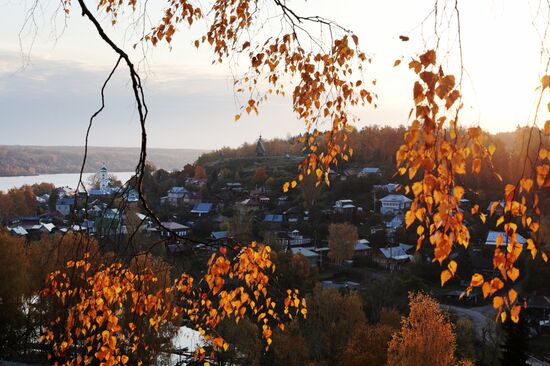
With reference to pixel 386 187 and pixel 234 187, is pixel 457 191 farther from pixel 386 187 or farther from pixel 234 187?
pixel 234 187

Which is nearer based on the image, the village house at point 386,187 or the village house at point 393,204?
the village house at point 393,204

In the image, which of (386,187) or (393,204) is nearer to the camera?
(393,204)

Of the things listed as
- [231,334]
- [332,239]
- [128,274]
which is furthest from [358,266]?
[128,274]

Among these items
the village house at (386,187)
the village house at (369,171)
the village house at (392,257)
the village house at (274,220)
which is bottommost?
the village house at (392,257)

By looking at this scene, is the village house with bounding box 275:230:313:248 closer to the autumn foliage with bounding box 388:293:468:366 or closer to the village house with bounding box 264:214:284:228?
the village house with bounding box 264:214:284:228

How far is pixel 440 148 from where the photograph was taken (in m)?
2.44

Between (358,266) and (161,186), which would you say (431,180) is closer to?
(358,266)

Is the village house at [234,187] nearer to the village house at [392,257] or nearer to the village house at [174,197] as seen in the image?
the village house at [174,197]

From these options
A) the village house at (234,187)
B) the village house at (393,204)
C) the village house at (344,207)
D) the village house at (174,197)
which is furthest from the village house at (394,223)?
the village house at (174,197)

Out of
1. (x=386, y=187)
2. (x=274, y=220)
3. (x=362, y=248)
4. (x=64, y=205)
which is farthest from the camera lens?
(x=64, y=205)

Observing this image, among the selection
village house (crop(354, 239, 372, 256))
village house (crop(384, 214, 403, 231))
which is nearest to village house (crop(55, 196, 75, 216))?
village house (crop(354, 239, 372, 256))

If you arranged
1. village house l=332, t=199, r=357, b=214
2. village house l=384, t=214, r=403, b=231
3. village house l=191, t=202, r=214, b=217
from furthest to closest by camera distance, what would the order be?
village house l=191, t=202, r=214, b=217
village house l=332, t=199, r=357, b=214
village house l=384, t=214, r=403, b=231

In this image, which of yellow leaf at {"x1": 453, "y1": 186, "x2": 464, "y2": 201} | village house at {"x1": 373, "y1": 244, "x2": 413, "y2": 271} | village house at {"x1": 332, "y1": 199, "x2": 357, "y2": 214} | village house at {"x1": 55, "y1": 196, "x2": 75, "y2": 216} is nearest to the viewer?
yellow leaf at {"x1": 453, "y1": 186, "x2": 464, "y2": 201}

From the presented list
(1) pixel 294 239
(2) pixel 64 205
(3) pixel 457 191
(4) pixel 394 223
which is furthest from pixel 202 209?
(3) pixel 457 191
